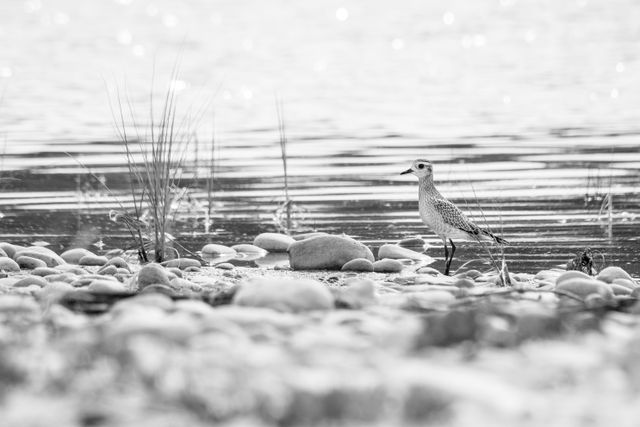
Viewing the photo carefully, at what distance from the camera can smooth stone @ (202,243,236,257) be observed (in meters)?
10.6

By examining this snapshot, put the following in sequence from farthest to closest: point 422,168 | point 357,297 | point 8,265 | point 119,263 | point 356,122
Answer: point 356,122
point 422,168
point 119,263
point 8,265
point 357,297

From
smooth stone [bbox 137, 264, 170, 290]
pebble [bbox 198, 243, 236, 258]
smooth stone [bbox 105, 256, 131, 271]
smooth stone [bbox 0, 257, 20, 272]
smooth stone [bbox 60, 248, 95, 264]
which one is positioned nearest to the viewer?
smooth stone [bbox 137, 264, 170, 290]

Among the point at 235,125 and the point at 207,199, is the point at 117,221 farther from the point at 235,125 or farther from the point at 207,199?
the point at 235,125

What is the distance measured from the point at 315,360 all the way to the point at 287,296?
5.28 ft

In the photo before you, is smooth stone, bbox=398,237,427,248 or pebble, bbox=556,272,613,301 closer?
pebble, bbox=556,272,613,301

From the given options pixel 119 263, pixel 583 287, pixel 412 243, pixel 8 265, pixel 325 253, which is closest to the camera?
pixel 583 287

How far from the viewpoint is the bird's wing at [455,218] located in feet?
33.4

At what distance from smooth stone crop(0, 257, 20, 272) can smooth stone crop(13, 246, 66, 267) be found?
36 centimetres

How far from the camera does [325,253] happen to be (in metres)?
9.81

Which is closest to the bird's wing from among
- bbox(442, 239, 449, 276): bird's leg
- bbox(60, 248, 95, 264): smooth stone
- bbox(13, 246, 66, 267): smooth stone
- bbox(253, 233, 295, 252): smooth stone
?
bbox(442, 239, 449, 276): bird's leg

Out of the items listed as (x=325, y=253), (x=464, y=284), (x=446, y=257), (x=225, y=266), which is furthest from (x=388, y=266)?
(x=464, y=284)

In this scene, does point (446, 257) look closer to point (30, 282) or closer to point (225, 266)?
point (225, 266)

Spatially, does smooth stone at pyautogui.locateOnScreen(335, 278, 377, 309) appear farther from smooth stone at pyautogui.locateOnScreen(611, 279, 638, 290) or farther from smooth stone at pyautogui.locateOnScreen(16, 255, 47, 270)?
smooth stone at pyautogui.locateOnScreen(16, 255, 47, 270)

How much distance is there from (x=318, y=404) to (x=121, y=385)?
73cm
